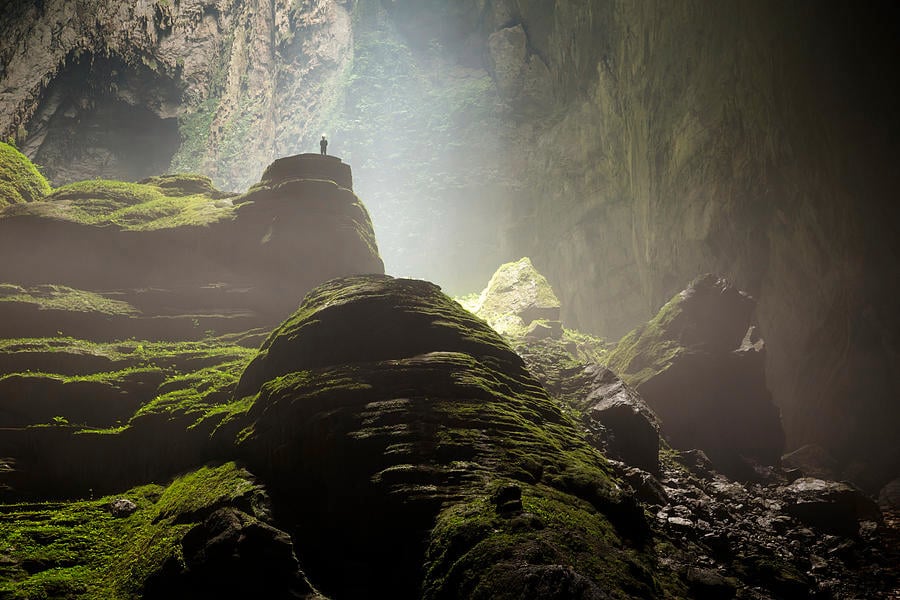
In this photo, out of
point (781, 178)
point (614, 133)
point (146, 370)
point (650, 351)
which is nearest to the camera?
point (146, 370)

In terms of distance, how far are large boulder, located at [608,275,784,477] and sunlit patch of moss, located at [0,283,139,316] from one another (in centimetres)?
3062

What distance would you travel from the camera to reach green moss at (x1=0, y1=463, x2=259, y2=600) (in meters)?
9.91

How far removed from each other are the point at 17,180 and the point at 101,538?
30.7 meters

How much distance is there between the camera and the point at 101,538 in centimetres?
1206

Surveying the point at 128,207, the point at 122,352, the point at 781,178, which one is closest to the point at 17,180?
the point at 128,207

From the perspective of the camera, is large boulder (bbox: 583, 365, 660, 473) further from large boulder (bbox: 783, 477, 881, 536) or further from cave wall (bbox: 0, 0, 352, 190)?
cave wall (bbox: 0, 0, 352, 190)

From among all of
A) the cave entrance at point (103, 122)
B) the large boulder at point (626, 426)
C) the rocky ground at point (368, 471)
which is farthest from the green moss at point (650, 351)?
the cave entrance at point (103, 122)

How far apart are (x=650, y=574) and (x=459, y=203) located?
85664mm

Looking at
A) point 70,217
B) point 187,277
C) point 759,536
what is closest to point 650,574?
point 759,536

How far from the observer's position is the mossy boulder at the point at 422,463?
9.96 m

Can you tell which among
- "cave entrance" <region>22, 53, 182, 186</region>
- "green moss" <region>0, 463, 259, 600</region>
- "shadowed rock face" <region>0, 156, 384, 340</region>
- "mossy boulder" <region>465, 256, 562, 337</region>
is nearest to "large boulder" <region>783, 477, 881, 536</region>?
"green moss" <region>0, 463, 259, 600</region>

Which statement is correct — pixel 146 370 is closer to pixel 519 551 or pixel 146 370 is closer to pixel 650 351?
pixel 519 551

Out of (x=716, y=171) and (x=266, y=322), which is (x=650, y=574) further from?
(x=716, y=171)

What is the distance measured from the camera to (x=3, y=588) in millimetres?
8992
